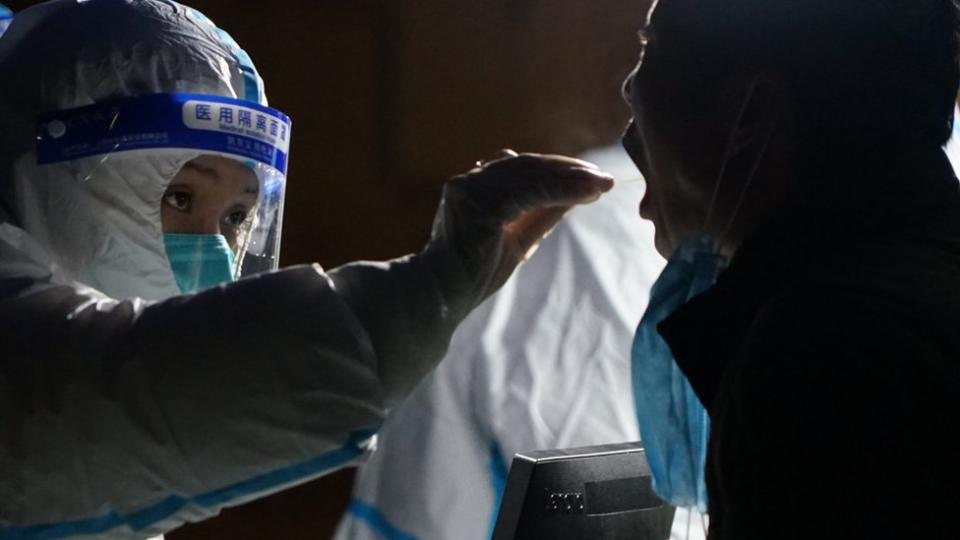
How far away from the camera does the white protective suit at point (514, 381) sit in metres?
1.38

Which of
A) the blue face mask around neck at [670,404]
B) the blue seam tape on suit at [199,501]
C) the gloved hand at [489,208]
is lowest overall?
the blue seam tape on suit at [199,501]

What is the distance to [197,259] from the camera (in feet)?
3.49

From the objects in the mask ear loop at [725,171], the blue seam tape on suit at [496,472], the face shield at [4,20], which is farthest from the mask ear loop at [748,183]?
the face shield at [4,20]

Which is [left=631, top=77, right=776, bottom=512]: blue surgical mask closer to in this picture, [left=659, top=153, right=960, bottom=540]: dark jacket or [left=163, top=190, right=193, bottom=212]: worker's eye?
[left=659, top=153, right=960, bottom=540]: dark jacket

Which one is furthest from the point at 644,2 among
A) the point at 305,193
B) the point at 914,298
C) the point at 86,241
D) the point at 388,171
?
the point at 914,298

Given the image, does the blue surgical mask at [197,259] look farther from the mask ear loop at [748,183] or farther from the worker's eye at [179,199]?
the mask ear loop at [748,183]

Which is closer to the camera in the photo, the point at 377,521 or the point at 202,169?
the point at 202,169

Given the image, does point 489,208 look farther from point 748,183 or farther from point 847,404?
point 847,404

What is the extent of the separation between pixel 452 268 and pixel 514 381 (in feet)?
2.03

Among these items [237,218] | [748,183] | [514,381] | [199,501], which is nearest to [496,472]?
[514,381]

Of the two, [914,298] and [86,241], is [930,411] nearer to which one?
[914,298]

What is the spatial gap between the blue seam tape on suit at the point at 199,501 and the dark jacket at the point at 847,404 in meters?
0.29

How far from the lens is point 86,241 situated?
98cm

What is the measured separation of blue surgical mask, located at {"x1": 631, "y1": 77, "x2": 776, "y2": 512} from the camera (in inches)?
33.1
